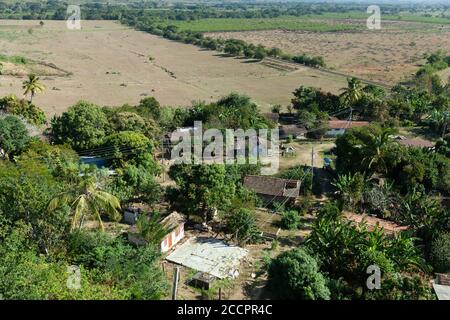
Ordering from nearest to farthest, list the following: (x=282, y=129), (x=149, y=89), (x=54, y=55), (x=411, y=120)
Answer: (x=282, y=129), (x=411, y=120), (x=149, y=89), (x=54, y=55)

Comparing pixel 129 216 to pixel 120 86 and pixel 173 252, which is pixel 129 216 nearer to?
pixel 173 252

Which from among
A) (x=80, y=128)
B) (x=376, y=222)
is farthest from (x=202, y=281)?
(x=80, y=128)

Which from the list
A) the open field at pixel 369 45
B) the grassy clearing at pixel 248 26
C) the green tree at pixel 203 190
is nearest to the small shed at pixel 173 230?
the green tree at pixel 203 190

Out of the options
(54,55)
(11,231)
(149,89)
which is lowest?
(11,231)

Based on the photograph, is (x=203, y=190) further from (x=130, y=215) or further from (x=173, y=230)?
(x=130, y=215)

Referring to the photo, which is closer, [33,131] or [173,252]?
[173,252]

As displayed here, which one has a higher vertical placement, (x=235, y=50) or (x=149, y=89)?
(x=235, y=50)

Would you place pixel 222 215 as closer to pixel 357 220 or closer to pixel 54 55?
pixel 357 220

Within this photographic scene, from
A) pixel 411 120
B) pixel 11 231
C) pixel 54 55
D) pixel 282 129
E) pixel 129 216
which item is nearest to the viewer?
pixel 11 231
